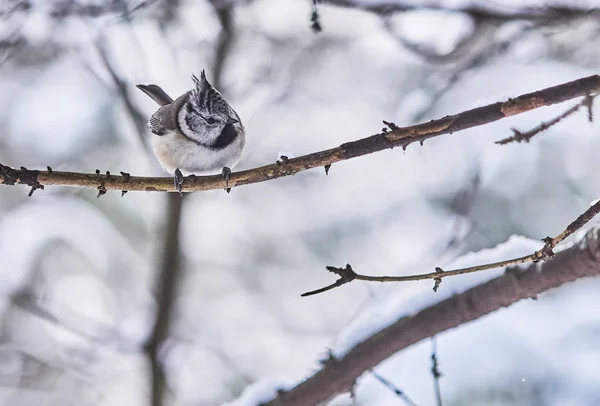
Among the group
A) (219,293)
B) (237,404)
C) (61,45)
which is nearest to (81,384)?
(219,293)

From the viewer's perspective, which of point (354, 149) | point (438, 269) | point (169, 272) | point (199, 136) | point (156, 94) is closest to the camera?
point (438, 269)

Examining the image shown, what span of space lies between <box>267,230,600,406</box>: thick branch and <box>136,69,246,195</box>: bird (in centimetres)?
108

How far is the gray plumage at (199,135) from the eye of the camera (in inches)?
130

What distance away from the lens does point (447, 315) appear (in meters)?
2.62

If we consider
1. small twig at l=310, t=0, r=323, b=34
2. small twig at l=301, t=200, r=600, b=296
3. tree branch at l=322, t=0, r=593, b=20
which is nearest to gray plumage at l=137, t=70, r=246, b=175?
small twig at l=310, t=0, r=323, b=34

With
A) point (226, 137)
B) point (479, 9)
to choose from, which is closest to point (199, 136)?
point (226, 137)

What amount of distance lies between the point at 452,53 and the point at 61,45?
10.5 ft

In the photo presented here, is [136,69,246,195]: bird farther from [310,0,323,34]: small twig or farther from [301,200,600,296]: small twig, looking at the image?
[301,200,600,296]: small twig

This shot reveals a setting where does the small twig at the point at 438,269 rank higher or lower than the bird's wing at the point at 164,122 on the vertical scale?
lower

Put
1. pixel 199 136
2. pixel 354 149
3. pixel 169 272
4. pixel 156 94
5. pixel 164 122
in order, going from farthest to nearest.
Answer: pixel 169 272, pixel 156 94, pixel 164 122, pixel 199 136, pixel 354 149

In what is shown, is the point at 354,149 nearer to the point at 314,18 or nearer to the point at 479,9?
the point at 314,18

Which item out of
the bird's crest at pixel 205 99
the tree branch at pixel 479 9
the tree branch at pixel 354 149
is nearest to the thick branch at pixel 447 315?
the tree branch at pixel 354 149

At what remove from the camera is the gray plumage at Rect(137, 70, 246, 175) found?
130 inches

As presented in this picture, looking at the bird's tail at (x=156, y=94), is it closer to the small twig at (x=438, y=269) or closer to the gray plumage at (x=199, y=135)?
the gray plumage at (x=199, y=135)
